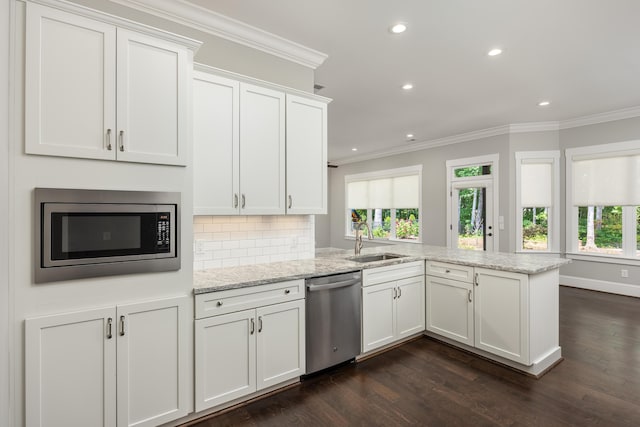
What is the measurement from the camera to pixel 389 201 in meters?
8.13

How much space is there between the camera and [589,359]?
2.99 m

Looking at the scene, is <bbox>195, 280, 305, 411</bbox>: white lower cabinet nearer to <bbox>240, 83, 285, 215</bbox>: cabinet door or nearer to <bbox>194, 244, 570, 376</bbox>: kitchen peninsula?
<bbox>194, 244, 570, 376</bbox>: kitchen peninsula

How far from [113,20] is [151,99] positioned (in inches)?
17.3

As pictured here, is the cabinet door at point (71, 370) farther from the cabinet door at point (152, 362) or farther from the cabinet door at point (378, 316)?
the cabinet door at point (378, 316)

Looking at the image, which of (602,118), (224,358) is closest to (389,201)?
(602,118)

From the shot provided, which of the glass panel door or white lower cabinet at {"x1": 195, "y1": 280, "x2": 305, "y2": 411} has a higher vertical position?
the glass panel door

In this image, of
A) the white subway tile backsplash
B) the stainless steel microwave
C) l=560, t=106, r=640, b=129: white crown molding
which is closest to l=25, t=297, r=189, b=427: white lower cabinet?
the stainless steel microwave

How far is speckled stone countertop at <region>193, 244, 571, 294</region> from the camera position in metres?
2.29

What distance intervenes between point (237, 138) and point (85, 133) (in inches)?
40.9

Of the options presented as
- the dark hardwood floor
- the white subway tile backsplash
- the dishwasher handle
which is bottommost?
the dark hardwood floor

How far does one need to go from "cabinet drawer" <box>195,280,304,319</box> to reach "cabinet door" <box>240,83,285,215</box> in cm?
65

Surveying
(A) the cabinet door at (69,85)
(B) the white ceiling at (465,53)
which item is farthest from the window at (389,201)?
(A) the cabinet door at (69,85)

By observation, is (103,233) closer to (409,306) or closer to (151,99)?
(151,99)

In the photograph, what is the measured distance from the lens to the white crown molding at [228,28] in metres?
2.40
